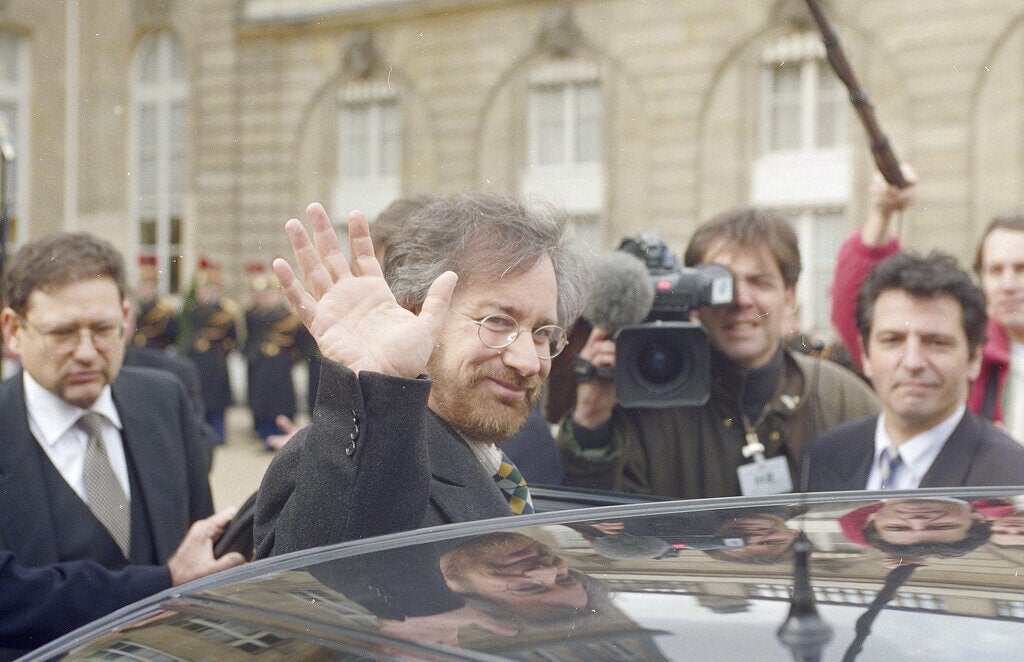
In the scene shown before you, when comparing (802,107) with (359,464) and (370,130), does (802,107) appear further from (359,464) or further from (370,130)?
(359,464)

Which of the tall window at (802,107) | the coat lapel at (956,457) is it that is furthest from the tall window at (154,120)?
the tall window at (802,107)

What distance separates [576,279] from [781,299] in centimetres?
70

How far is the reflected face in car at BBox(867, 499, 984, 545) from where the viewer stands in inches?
45.4

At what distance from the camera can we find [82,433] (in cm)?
261

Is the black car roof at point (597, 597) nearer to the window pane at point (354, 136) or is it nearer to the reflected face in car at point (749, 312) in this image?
the reflected face in car at point (749, 312)

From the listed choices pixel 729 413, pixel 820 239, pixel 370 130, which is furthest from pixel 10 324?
pixel 820 239

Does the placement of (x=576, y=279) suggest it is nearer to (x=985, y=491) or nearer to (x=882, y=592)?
(x=985, y=491)

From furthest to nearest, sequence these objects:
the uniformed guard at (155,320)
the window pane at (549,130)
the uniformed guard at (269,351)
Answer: the window pane at (549,130) → the uniformed guard at (269,351) → the uniformed guard at (155,320)

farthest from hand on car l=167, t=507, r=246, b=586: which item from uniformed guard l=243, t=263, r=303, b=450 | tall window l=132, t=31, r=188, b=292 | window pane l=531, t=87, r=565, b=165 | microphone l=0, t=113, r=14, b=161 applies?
window pane l=531, t=87, r=565, b=165

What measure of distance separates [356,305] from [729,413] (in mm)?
1232

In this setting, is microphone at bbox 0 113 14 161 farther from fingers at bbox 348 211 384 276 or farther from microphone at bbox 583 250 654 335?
fingers at bbox 348 211 384 276

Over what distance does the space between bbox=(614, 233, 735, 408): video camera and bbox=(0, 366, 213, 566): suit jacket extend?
3.41ft

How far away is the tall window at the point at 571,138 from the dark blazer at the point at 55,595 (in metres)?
10.7

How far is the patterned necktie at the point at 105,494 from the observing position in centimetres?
247
